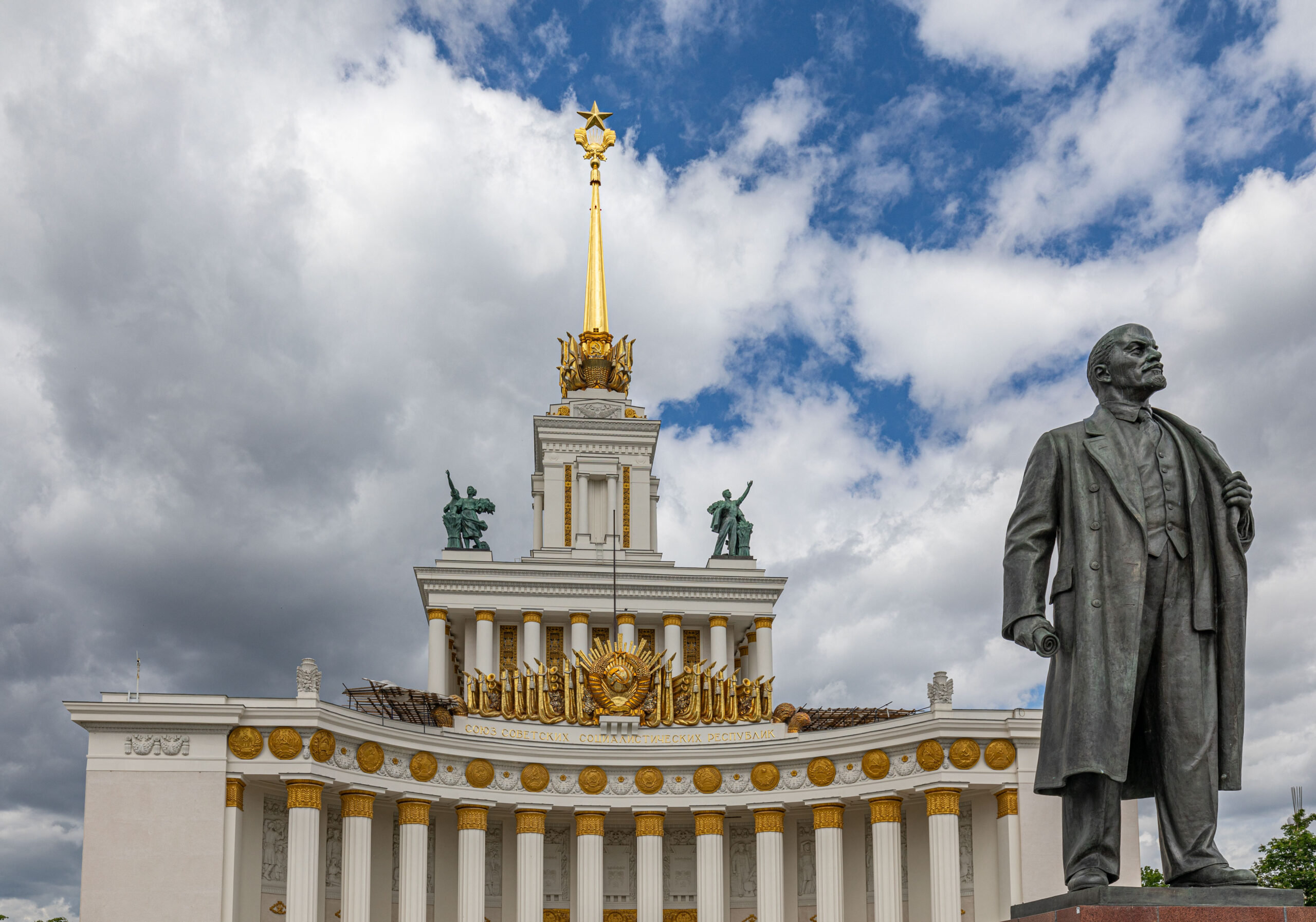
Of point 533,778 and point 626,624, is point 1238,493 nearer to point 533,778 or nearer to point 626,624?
point 533,778

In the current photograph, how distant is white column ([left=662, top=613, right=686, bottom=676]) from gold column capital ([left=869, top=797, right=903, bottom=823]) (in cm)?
1255

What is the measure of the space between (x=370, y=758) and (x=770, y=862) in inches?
467

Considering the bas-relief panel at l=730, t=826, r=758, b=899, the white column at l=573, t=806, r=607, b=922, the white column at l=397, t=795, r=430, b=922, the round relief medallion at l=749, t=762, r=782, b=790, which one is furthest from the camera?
the bas-relief panel at l=730, t=826, r=758, b=899

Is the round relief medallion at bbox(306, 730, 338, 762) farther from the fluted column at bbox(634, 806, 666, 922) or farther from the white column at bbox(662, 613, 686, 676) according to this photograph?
the white column at bbox(662, 613, 686, 676)

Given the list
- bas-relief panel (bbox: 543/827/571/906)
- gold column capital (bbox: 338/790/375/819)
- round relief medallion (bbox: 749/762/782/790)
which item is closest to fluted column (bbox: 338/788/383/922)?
gold column capital (bbox: 338/790/375/819)

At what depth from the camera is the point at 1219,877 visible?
7.22 m

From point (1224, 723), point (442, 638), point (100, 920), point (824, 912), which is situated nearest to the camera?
point (1224, 723)

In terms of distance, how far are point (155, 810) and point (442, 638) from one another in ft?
52.2

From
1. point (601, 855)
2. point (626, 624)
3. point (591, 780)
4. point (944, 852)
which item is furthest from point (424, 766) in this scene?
point (944, 852)

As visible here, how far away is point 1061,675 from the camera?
773cm

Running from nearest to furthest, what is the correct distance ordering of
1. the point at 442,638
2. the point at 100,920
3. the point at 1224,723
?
the point at 1224,723 → the point at 100,920 → the point at 442,638

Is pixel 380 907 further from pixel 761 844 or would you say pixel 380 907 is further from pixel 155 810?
pixel 761 844

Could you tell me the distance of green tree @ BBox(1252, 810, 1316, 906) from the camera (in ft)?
147

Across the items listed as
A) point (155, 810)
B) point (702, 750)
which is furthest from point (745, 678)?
point (155, 810)
